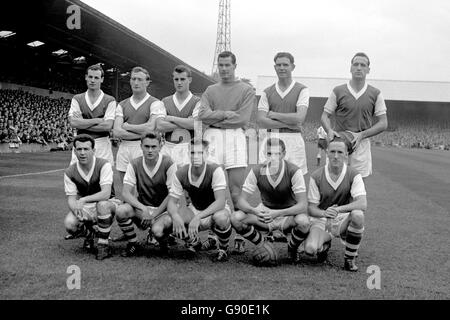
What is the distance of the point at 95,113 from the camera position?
5125 millimetres

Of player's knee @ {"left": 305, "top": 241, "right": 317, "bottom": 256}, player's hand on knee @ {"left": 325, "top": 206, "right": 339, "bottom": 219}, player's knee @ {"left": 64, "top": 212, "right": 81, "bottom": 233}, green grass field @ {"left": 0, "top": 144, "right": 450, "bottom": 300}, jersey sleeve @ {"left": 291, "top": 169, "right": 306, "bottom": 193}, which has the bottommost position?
green grass field @ {"left": 0, "top": 144, "right": 450, "bottom": 300}

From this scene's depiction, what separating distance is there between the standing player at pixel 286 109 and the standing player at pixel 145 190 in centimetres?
102

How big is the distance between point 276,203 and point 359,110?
1.26 m

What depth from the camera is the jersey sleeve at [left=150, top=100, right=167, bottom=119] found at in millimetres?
4949

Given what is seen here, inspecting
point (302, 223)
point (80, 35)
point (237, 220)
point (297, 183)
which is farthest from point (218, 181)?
point (80, 35)

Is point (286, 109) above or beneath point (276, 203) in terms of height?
above

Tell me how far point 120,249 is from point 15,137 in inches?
538

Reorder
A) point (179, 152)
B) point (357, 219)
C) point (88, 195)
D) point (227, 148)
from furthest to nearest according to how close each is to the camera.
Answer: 1. point (179, 152)
2. point (227, 148)
3. point (88, 195)
4. point (357, 219)

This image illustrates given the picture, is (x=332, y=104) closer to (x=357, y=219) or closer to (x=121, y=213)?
(x=357, y=219)

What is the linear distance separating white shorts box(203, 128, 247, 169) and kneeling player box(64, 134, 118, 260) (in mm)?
1040

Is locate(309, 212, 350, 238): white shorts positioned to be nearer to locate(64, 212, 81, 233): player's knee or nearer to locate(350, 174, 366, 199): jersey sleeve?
locate(350, 174, 366, 199): jersey sleeve

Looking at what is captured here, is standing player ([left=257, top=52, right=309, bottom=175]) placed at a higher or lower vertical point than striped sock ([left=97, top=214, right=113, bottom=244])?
higher

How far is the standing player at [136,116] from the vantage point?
489cm

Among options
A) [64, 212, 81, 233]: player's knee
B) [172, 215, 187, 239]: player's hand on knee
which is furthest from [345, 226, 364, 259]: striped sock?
[64, 212, 81, 233]: player's knee
